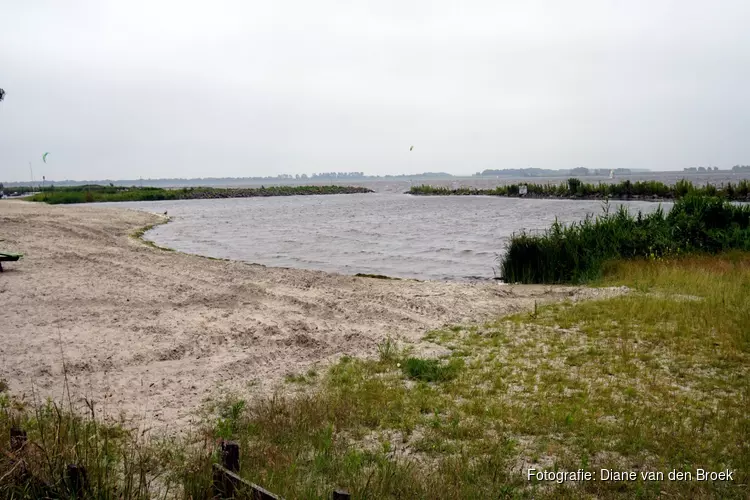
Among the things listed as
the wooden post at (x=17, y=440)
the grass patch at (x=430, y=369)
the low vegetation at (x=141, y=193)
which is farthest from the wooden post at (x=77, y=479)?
the low vegetation at (x=141, y=193)

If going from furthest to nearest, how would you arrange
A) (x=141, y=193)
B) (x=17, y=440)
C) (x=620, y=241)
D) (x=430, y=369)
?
1. (x=141, y=193)
2. (x=620, y=241)
3. (x=430, y=369)
4. (x=17, y=440)

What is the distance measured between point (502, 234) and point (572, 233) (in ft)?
49.4

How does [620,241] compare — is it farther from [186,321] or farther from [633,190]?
[633,190]

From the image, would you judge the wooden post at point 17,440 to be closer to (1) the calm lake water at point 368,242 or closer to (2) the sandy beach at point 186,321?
(2) the sandy beach at point 186,321

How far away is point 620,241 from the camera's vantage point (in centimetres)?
1730

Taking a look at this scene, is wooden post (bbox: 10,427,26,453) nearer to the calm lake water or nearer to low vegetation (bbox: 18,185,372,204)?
the calm lake water

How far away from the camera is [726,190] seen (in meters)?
47.0

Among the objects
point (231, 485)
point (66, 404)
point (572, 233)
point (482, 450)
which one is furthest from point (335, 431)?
point (572, 233)

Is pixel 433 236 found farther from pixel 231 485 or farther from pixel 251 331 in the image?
pixel 231 485

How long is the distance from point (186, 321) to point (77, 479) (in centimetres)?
674

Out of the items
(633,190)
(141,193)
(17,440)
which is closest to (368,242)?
(17,440)

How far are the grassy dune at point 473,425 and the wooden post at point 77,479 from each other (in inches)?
4.5

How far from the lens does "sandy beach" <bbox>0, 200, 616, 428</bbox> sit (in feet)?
23.9

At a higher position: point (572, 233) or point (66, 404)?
point (572, 233)
